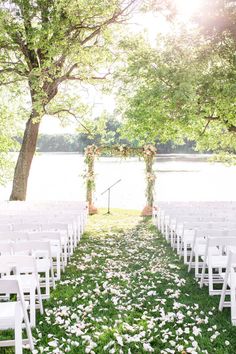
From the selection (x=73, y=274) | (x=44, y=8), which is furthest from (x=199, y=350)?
(x=44, y=8)

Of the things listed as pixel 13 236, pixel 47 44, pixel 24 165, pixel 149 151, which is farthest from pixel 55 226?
pixel 24 165

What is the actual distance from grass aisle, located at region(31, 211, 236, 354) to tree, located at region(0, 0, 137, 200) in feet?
39.4

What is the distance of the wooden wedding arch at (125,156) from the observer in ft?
69.2

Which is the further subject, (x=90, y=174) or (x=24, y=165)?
(x=24, y=165)

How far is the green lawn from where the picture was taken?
215 inches

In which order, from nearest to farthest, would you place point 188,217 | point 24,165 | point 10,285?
point 10,285
point 188,217
point 24,165

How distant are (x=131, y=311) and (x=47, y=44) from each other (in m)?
15.8

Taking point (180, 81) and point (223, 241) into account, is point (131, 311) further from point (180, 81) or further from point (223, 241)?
point (180, 81)

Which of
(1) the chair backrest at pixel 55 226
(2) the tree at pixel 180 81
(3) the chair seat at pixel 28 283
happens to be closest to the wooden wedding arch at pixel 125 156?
→ (2) the tree at pixel 180 81

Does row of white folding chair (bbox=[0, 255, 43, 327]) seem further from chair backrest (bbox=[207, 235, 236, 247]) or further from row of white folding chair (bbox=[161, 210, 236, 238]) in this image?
row of white folding chair (bbox=[161, 210, 236, 238])

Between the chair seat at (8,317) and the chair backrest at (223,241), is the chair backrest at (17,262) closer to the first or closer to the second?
the chair seat at (8,317)

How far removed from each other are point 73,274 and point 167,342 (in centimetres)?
397

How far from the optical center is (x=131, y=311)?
6703mm

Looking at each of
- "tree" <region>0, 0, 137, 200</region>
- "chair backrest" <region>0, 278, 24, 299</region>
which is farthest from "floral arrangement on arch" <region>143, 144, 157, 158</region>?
"chair backrest" <region>0, 278, 24, 299</region>
